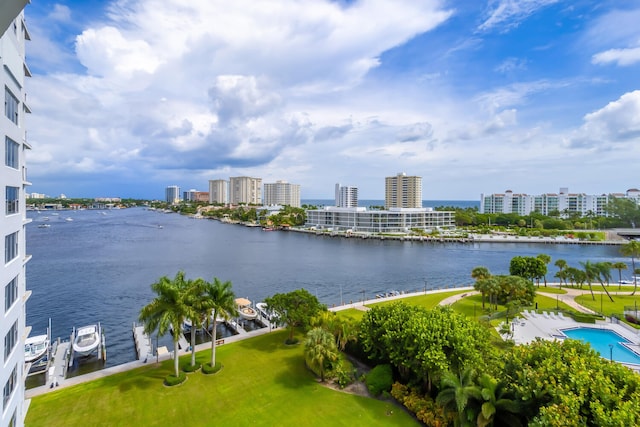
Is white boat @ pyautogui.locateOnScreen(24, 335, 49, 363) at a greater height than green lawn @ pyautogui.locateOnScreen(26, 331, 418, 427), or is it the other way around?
green lawn @ pyautogui.locateOnScreen(26, 331, 418, 427)

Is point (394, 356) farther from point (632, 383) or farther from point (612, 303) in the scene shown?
point (612, 303)

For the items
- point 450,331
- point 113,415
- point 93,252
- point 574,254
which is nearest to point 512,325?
point 450,331

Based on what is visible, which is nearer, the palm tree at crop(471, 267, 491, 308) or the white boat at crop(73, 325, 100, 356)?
the white boat at crop(73, 325, 100, 356)

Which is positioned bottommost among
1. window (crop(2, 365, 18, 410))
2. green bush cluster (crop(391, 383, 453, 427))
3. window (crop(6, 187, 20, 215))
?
green bush cluster (crop(391, 383, 453, 427))

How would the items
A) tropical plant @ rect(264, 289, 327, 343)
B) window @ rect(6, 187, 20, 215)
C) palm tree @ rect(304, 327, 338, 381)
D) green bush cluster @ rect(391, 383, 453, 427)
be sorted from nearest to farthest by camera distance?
window @ rect(6, 187, 20, 215) < green bush cluster @ rect(391, 383, 453, 427) < palm tree @ rect(304, 327, 338, 381) < tropical plant @ rect(264, 289, 327, 343)

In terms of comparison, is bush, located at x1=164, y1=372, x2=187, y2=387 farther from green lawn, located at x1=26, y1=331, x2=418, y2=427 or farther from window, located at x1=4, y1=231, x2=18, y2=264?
window, located at x1=4, y1=231, x2=18, y2=264

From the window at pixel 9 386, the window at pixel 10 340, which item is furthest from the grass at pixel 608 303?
the window at pixel 10 340

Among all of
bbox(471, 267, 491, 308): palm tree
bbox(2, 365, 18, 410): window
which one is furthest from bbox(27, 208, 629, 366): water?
bbox(2, 365, 18, 410): window
